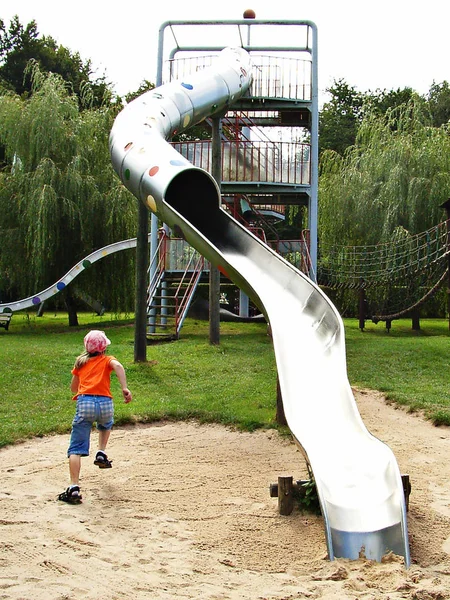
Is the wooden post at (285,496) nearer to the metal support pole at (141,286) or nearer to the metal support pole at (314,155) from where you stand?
the metal support pole at (141,286)

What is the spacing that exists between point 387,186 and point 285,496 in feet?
62.0

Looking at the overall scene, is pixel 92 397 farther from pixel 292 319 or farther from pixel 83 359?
pixel 292 319

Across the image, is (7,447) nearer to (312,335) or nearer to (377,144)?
(312,335)

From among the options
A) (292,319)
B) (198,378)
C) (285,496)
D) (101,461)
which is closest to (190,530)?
(285,496)

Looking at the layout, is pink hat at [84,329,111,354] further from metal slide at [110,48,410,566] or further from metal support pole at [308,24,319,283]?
metal support pole at [308,24,319,283]

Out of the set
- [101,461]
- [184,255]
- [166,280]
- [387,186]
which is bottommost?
[101,461]

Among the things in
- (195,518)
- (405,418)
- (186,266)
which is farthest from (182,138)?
(195,518)

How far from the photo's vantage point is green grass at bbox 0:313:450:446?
9.29m

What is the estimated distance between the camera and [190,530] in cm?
538

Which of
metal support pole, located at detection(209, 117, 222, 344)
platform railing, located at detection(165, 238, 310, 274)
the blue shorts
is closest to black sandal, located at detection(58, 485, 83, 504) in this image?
the blue shorts

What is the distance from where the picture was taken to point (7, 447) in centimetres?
779

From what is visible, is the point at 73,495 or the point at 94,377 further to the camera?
the point at 94,377

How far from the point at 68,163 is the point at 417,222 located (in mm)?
10662

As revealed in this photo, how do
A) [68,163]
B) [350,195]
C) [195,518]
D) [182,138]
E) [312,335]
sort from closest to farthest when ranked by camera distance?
[195,518] → [312,335] → [68,163] → [350,195] → [182,138]
